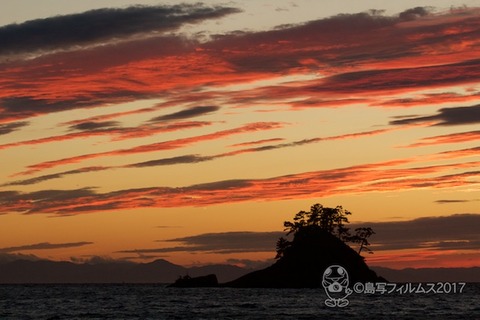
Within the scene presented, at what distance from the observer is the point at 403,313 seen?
351 ft

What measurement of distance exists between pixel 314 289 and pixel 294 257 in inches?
375

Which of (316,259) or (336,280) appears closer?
(336,280)

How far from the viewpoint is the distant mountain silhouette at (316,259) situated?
18588 cm

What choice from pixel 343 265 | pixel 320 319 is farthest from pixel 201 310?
pixel 343 265

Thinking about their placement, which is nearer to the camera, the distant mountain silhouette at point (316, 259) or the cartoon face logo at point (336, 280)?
the cartoon face logo at point (336, 280)

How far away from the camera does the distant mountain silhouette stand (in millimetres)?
185875

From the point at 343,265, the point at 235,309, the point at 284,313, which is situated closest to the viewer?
the point at 284,313

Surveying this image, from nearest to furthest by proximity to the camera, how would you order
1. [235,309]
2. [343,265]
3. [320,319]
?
[320,319], [235,309], [343,265]

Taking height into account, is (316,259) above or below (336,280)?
above

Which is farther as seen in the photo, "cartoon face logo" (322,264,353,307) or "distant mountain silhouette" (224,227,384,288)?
"distant mountain silhouette" (224,227,384,288)

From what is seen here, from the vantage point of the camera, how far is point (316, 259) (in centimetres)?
18812

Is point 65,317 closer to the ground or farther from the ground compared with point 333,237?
closer to the ground

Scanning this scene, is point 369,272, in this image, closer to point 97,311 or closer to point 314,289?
point 314,289

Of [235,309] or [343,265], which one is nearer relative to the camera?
[235,309]
